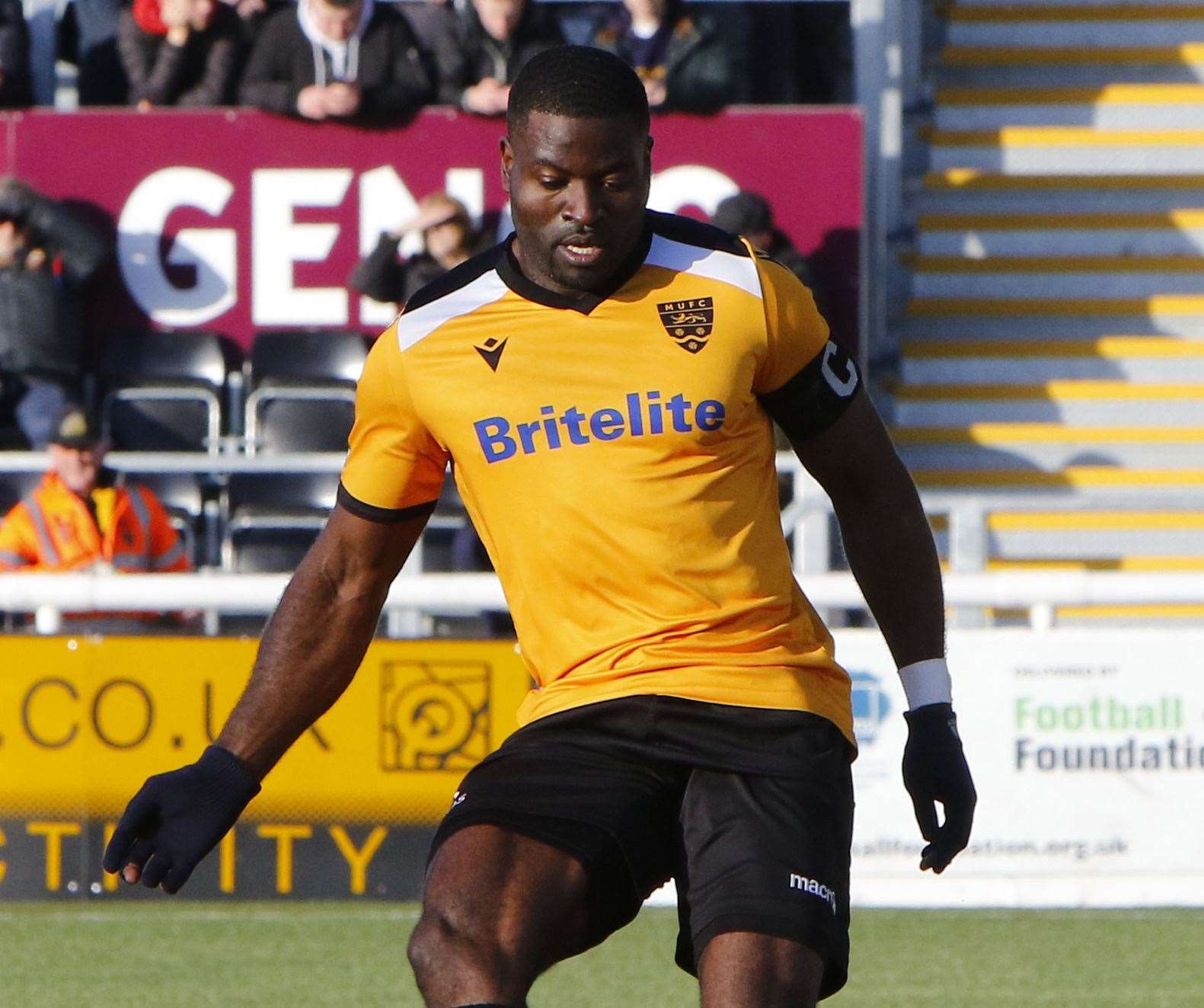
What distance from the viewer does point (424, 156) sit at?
12.0 meters

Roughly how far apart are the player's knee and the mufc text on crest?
0.97 m

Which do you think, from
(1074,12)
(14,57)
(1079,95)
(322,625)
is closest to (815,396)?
(322,625)

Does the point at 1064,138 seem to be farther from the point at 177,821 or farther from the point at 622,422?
the point at 177,821

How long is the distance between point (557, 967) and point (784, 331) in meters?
3.72

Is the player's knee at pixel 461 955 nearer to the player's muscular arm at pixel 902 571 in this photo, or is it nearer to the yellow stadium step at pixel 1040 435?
the player's muscular arm at pixel 902 571

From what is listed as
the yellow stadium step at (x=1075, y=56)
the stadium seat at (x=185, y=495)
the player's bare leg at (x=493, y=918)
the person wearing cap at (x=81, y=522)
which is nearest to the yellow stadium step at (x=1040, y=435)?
the yellow stadium step at (x=1075, y=56)

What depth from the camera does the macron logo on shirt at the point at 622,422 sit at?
3.70 m

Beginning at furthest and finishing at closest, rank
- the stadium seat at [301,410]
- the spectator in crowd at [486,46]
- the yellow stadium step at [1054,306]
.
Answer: the yellow stadium step at [1054,306]
the spectator in crowd at [486,46]
the stadium seat at [301,410]

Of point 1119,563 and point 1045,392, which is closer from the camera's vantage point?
point 1119,563

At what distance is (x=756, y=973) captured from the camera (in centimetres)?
341

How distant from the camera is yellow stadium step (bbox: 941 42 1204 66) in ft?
47.4

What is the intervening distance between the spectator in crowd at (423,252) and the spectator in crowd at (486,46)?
0.68 m

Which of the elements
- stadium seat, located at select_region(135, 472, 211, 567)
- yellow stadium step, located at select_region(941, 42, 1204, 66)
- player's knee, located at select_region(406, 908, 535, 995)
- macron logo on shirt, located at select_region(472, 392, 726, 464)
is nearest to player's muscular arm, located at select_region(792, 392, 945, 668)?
macron logo on shirt, located at select_region(472, 392, 726, 464)

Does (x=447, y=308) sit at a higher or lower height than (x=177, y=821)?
higher
